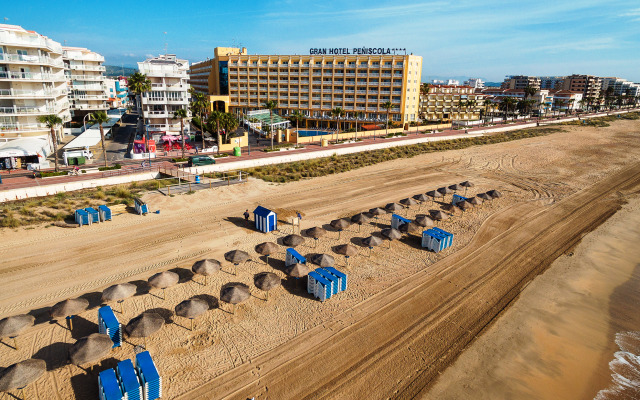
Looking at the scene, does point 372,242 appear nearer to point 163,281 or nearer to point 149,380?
point 163,281

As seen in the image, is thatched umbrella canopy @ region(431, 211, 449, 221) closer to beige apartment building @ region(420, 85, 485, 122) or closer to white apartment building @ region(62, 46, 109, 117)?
white apartment building @ region(62, 46, 109, 117)

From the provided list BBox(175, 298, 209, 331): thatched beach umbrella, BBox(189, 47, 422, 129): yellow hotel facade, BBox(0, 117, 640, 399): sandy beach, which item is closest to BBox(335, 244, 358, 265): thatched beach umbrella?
BBox(0, 117, 640, 399): sandy beach

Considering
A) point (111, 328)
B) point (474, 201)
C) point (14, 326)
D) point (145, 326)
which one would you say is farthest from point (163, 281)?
point (474, 201)

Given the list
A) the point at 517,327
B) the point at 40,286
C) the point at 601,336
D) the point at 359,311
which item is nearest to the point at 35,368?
the point at 40,286

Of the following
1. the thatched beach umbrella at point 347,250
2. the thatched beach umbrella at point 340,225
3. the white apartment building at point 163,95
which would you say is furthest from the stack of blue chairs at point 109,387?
the white apartment building at point 163,95

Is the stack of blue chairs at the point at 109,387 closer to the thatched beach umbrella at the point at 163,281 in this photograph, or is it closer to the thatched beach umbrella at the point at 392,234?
the thatched beach umbrella at the point at 163,281

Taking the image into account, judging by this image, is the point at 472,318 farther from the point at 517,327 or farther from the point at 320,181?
the point at 320,181
